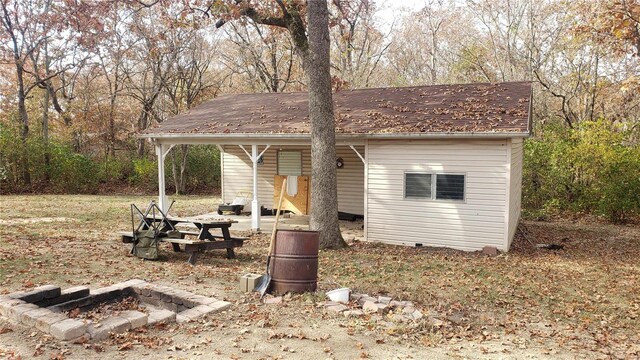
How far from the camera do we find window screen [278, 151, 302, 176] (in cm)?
1510

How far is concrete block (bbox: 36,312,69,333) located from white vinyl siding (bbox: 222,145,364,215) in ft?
32.9

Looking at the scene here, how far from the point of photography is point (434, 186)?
10.6 meters

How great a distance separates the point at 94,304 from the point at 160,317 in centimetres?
125

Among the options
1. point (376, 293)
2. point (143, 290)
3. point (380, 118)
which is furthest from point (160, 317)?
point (380, 118)

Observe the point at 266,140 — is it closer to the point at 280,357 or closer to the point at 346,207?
the point at 346,207

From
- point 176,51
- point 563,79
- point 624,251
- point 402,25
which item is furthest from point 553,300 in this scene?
point 402,25

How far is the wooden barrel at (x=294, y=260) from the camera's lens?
6.12 metres

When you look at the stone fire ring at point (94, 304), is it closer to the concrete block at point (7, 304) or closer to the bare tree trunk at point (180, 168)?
the concrete block at point (7, 304)

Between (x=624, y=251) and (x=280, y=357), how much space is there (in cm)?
979

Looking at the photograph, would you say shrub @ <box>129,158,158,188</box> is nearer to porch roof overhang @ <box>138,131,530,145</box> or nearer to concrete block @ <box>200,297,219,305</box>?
porch roof overhang @ <box>138,131,530,145</box>

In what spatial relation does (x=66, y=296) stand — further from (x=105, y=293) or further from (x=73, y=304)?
(x=105, y=293)

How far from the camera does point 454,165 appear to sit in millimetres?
10320

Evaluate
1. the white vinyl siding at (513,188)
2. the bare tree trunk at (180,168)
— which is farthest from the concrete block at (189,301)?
the bare tree trunk at (180,168)

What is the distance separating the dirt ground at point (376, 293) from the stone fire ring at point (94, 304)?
117mm
